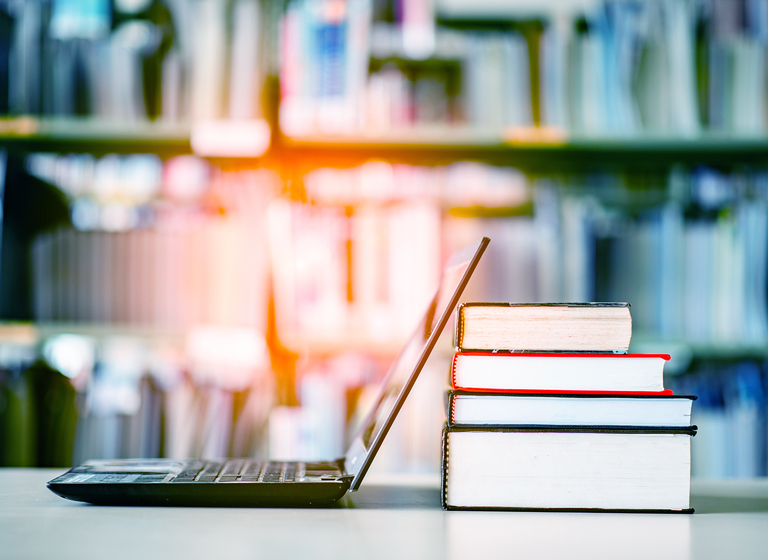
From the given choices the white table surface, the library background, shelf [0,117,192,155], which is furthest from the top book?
shelf [0,117,192,155]

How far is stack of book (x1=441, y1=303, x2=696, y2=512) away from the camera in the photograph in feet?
1.56

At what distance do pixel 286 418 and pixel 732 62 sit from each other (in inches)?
51.4

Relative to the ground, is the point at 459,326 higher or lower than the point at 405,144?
lower

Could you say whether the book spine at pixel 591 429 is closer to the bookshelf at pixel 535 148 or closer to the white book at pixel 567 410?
the white book at pixel 567 410

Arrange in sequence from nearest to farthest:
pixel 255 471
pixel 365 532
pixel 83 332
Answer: pixel 365 532, pixel 255 471, pixel 83 332

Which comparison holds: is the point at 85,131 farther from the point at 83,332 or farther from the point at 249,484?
the point at 249,484

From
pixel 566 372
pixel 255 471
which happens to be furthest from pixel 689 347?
pixel 255 471

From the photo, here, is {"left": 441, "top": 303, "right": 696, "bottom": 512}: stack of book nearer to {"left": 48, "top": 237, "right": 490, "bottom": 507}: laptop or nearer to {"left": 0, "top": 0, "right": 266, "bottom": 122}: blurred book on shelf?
{"left": 48, "top": 237, "right": 490, "bottom": 507}: laptop

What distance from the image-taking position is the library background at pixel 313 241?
1224mm

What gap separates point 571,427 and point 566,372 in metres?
0.05

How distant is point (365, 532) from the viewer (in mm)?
428

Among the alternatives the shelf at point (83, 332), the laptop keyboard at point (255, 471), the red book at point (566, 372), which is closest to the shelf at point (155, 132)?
the shelf at point (83, 332)

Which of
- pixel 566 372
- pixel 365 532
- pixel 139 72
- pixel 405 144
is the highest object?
pixel 139 72

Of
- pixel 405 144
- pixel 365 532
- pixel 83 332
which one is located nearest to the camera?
pixel 365 532
